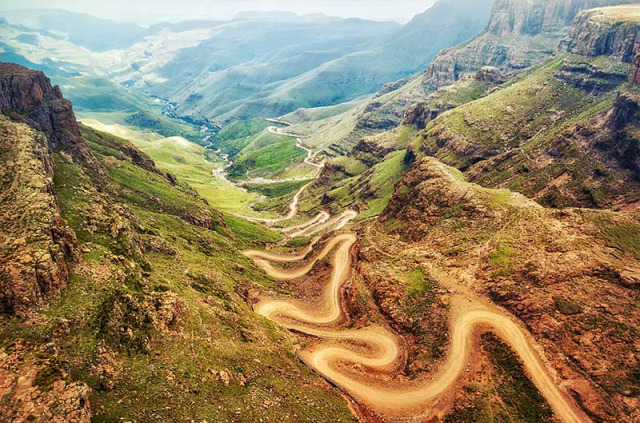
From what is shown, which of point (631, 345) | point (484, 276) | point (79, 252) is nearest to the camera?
point (631, 345)

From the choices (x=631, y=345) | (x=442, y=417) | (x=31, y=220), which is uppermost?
(x=31, y=220)

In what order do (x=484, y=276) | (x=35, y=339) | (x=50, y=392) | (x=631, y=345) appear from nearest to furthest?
(x=50, y=392)
(x=35, y=339)
(x=631, y=345)
(x=484, y=276)

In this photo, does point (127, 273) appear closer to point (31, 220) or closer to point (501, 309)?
point (31, 220)

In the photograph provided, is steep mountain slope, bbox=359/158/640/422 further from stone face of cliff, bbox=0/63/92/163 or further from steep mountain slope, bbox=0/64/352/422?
stone face of cliff, bbox=0/63/92/163

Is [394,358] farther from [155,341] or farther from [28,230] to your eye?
[28,230]

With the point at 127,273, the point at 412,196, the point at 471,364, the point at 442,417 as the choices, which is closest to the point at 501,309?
the point at 471,364

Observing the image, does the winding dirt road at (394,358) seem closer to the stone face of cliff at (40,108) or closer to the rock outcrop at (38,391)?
the rock outcrop at (38,391)

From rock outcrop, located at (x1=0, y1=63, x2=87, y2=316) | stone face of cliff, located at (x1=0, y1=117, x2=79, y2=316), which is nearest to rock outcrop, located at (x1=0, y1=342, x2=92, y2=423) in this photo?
stone face of cliff, located at (x1=0, y1=117, x2=79, y2=316)
